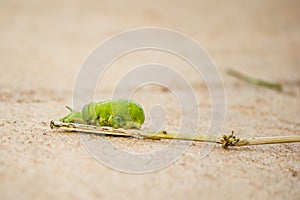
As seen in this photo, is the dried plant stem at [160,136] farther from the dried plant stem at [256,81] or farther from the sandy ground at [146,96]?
the dried plant stem at [256,81]

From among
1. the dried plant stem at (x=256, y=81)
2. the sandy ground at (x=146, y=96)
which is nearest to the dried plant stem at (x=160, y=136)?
the sandy ground at (x=146, y=96)

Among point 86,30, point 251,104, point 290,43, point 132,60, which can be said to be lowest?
point 251,104

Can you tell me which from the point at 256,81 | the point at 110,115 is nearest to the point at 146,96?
the point at 256,81

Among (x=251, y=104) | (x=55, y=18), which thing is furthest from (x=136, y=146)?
(x=55, y=18)

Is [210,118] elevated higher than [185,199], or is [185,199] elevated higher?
[210,118]

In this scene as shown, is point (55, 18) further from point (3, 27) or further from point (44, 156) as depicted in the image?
point (44, 156)

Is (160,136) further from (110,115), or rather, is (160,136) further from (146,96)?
(146,96)
